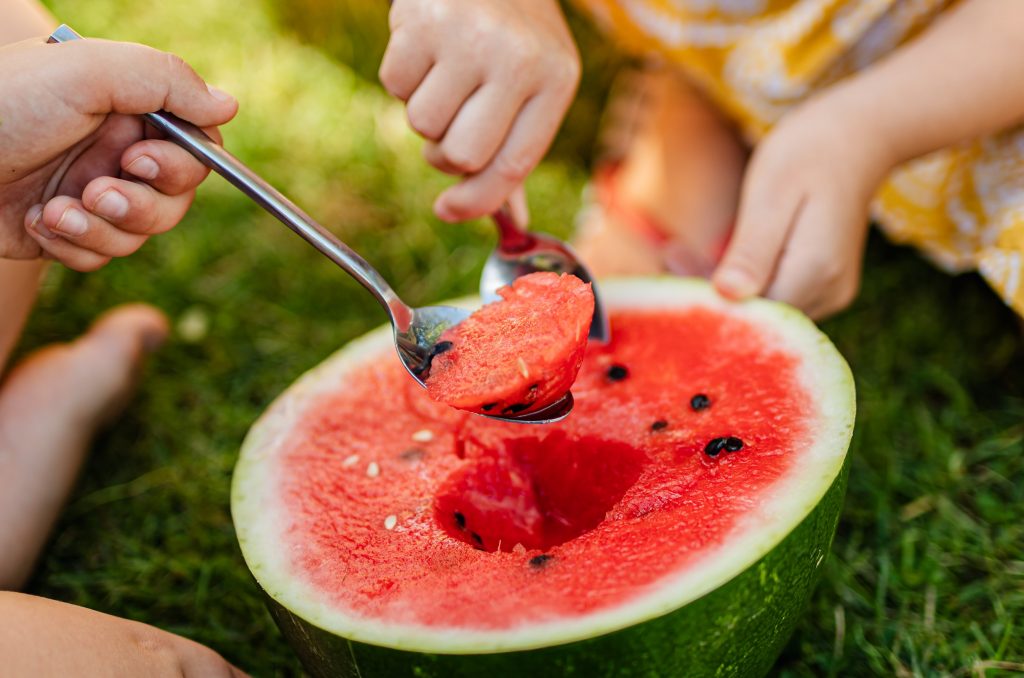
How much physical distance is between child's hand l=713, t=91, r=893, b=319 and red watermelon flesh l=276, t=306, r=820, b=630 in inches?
6.9

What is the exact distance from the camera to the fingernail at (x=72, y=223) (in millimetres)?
1187

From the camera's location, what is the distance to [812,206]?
4.96 ft

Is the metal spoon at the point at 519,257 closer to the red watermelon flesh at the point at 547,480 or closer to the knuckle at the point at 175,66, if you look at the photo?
the red watermelon flesh at the point at 547,480

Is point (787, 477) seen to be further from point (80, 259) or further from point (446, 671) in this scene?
point (80, 259)

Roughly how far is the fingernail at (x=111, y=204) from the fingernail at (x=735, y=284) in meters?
0.87

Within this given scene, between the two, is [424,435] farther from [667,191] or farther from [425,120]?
[667,191]

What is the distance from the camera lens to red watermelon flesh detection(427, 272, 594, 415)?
1.11 m

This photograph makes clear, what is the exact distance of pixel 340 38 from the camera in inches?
102

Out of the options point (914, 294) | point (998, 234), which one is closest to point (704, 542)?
point (998, 234)

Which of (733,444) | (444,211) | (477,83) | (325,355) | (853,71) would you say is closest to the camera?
(733,444)

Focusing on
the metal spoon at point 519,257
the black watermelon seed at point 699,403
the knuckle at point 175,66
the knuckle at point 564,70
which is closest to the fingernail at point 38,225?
the knuckle at point 175,66

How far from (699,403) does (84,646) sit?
0.81 metres

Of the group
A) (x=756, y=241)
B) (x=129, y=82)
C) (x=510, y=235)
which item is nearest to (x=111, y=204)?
(x=129, y=82)

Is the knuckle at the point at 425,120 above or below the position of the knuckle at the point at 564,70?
below
